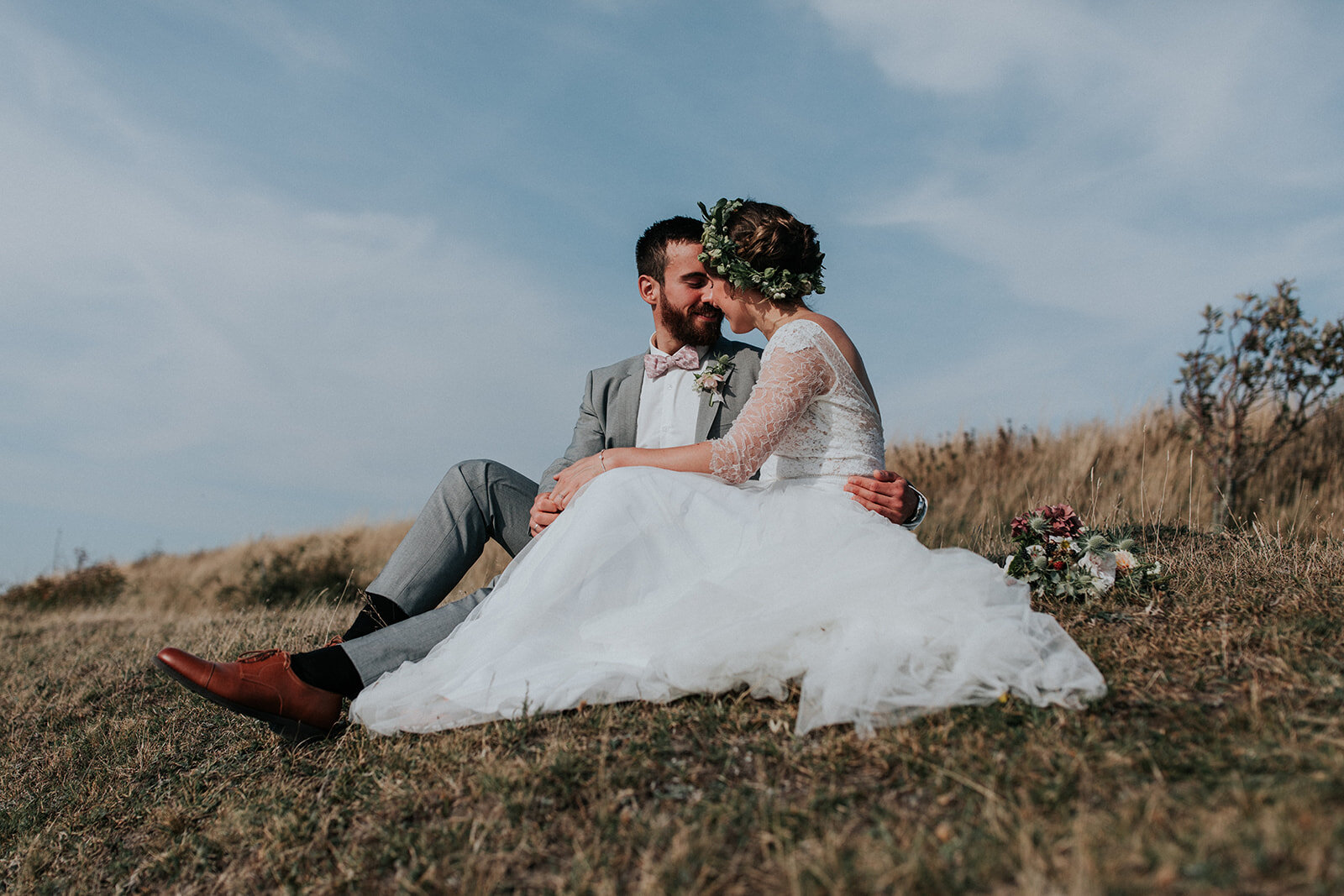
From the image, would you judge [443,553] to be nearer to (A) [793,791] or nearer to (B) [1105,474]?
(A) [793,791]

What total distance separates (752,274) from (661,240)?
168cm

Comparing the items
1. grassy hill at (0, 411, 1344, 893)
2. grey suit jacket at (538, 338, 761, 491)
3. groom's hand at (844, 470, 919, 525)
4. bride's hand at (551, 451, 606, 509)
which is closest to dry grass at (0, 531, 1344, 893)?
grassy hill at (0, 411, 1344, 893)

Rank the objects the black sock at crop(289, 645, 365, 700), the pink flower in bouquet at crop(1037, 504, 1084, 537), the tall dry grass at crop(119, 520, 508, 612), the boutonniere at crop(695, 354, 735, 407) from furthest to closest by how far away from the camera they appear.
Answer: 1. the tall dry grass at crop(119, 520, 508, 612)
2. the boutonniere at crop(695, 354, 735, 407)
3. the pink flower in bouquet at crop(1037, 504, 1084, 537)
4. the black sock at crop(289, 645, 365, 700)

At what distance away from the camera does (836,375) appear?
349cm

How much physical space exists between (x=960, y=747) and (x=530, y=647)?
1.44 m

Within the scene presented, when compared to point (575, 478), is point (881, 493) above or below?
above

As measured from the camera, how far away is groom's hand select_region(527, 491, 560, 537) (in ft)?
11.9

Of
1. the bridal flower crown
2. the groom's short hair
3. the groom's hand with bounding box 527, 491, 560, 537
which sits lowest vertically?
the groom's hand with bounding box 527, 491, 560, 537

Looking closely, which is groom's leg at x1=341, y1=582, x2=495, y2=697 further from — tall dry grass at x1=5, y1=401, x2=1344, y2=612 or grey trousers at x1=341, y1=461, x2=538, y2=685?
tall dry grass at x1=5, y1=401, x2=1344, y2=612

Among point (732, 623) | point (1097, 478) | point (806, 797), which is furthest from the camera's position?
point (1097, 478)

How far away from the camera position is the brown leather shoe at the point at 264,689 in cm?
294

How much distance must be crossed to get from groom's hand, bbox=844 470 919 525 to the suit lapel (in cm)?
192

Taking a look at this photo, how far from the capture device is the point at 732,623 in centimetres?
285

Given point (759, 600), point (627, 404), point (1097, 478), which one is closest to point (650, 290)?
point (627, 404)
